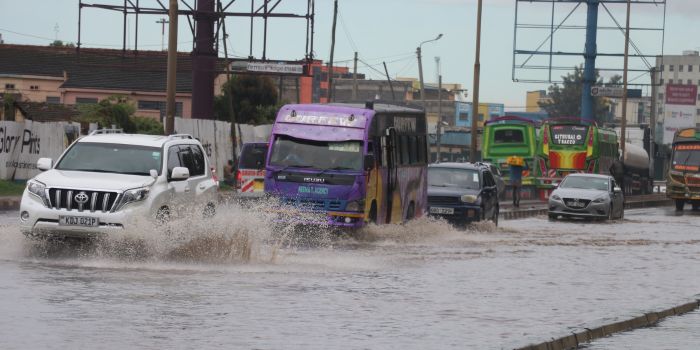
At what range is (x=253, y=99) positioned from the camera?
3342 inches

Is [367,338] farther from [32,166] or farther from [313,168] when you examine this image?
[32,166]

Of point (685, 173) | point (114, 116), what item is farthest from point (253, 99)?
point (685, 173)

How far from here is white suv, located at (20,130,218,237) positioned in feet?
57.1

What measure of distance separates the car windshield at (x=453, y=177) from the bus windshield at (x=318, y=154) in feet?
25.0

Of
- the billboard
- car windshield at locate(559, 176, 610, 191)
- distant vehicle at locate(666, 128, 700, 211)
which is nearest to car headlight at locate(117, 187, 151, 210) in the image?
car windshield at locate(559, 176, 610, 191)

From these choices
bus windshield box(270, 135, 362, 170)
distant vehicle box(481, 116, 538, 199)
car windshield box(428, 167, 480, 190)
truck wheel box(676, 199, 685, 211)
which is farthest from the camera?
distant vehicle box(481, 116, 538, 199)

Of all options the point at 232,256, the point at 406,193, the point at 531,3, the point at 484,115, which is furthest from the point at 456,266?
the point at 484,115

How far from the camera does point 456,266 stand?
20781 millimetres

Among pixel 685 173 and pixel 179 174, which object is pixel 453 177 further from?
pixel 685 173

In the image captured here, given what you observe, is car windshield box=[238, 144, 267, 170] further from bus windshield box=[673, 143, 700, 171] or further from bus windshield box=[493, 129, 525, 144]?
bus windshield box=[673, 143, 700, 171]

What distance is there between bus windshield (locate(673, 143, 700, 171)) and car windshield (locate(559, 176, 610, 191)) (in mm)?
13052

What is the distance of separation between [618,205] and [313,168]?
20.4 meters

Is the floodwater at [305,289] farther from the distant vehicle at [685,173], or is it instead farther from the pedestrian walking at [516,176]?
the distant vehicle at [685,173]

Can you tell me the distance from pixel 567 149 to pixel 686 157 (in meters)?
5.13
